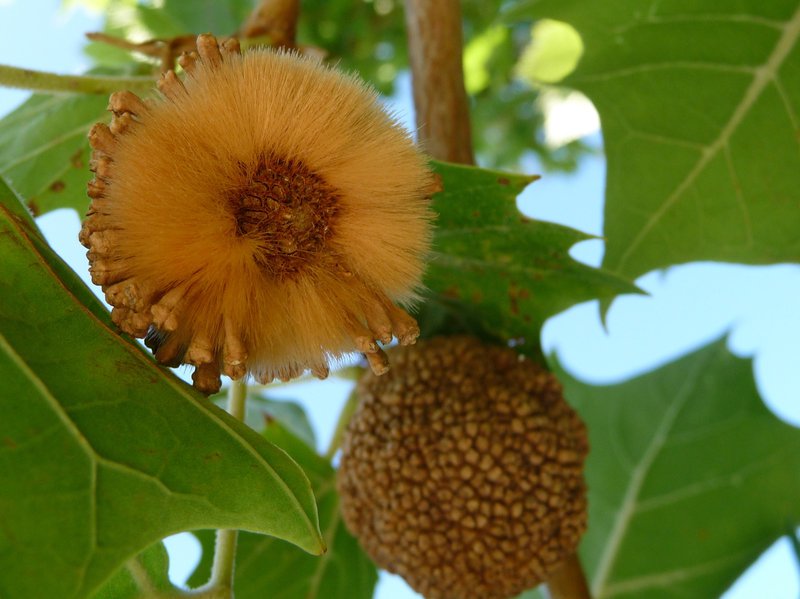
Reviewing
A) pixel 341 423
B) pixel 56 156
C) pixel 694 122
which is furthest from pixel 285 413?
pixel 694 122

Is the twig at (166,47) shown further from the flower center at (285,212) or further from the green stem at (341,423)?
the green stem at (341,423)

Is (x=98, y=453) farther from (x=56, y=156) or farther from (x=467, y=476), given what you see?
(x=56, y=156)

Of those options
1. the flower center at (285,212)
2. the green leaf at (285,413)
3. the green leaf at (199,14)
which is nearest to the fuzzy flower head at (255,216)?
the flower center at (285,212)

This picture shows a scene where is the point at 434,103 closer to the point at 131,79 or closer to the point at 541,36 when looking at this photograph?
the point at 131,79

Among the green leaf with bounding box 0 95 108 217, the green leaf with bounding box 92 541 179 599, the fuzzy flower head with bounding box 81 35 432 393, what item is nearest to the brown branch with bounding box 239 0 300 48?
the green leaf with bounding box 0 95 108 217

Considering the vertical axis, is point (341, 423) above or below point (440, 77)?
below

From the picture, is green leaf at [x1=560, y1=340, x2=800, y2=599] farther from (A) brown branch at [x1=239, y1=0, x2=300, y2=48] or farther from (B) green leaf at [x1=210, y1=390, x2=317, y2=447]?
(A) brown branch at [x1=239, y1=0, x2=300, y2=48]
